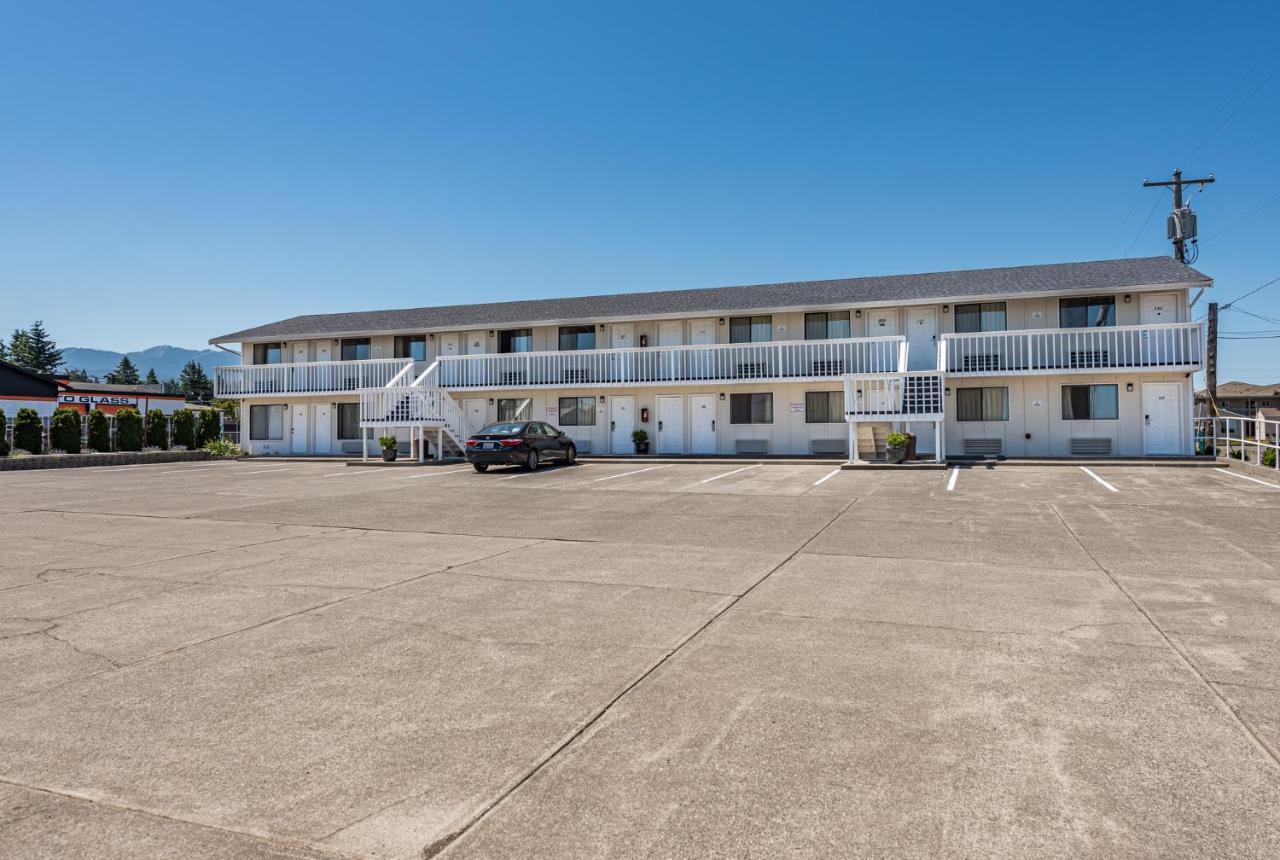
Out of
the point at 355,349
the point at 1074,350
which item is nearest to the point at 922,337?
the point at 1074,350

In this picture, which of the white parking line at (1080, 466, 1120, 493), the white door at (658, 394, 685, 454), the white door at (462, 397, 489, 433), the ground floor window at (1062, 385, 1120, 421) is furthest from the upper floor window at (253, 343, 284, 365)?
the ground floor window at (1062, 385, 1120, 421)

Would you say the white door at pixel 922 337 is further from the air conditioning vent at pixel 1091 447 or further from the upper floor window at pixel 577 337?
the upper floor window at pixel 577 337

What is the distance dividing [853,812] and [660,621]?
2820mm

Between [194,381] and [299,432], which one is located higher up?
[194,381]

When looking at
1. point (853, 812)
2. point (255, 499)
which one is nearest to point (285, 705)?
point (853, 812)

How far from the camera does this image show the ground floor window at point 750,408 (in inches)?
1030

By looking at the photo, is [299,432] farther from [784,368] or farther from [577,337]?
[784,368]

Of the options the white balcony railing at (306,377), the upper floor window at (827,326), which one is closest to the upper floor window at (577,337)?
the white balcony railing at (306,377)

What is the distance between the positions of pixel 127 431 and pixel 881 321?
31.2 meters

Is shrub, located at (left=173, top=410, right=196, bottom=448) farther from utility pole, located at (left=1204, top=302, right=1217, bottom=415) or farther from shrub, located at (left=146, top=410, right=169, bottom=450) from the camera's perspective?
utility pole, located at (left=1204, top=302, right=1217, bottom=415)

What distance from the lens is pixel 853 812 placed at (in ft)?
9.30

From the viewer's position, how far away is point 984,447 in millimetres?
23797

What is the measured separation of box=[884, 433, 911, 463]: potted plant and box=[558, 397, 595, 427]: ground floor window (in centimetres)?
1200

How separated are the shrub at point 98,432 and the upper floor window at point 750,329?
25808mm
